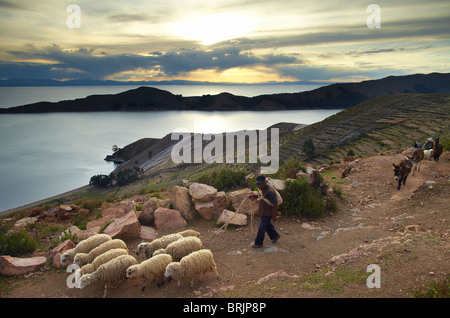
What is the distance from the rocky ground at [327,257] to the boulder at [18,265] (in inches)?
7.7

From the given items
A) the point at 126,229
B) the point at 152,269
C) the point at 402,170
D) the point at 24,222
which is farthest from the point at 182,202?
the point at 402,170

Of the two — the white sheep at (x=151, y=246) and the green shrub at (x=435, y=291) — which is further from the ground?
the green shrub at (x=435, y=291)

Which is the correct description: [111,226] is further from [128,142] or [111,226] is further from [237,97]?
[237,97]

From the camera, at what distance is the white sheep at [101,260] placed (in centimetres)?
626

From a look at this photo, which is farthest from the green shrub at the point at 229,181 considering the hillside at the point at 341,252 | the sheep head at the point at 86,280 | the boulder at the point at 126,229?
the sheep head at the point at 86,280

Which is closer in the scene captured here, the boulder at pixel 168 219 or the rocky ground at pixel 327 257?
the rocky ground at pixel 327 257

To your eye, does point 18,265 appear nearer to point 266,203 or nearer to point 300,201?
point 266,203

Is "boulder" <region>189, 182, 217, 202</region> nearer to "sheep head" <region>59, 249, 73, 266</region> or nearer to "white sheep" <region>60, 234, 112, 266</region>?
"white sheep" <region>60, 234, 112, 266</region>

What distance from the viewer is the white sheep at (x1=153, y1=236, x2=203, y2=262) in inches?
266

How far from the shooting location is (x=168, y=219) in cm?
972

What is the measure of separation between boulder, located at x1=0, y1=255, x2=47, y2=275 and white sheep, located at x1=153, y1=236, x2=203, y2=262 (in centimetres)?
310

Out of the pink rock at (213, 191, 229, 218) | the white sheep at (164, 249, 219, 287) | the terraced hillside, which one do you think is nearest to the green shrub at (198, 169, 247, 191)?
the pink rock at (213, 191, 229, 218)

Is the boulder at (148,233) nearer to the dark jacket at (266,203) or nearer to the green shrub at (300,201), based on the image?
the dark jacket at (266,203)

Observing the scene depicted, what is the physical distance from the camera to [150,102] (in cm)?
18438
